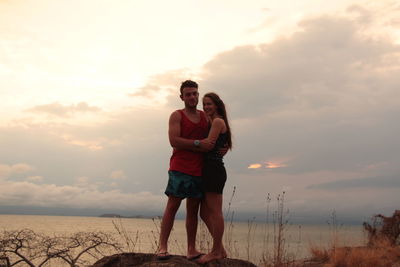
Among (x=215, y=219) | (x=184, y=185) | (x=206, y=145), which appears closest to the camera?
(x=206, y=145)

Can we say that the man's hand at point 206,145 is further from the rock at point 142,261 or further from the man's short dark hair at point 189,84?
the rock at point 142,261

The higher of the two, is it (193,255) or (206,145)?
(206,145)

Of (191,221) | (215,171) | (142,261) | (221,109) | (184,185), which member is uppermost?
(221,109)

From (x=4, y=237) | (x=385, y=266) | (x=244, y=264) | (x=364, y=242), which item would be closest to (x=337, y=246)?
(x=385, y=266)

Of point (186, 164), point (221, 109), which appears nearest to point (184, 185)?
point (186, 164)

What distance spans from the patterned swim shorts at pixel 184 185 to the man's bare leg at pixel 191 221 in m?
0.20

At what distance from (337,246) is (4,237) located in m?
7.95

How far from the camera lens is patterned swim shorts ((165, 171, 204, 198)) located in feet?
16.7

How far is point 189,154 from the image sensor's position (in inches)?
201

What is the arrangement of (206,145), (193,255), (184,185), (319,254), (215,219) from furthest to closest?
(319,254), (193,255), (215,219), (184,185), (206,145)

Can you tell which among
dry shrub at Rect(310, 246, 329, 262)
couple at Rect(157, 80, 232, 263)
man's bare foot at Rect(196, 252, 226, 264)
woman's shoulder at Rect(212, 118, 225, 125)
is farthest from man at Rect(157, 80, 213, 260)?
dry shrub at Rect(310, 246, 329, 262)

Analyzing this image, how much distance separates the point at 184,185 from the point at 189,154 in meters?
0.39

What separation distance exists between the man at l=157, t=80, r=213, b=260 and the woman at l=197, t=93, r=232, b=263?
95mm

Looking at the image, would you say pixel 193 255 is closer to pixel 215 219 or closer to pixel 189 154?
pixel 215 219
